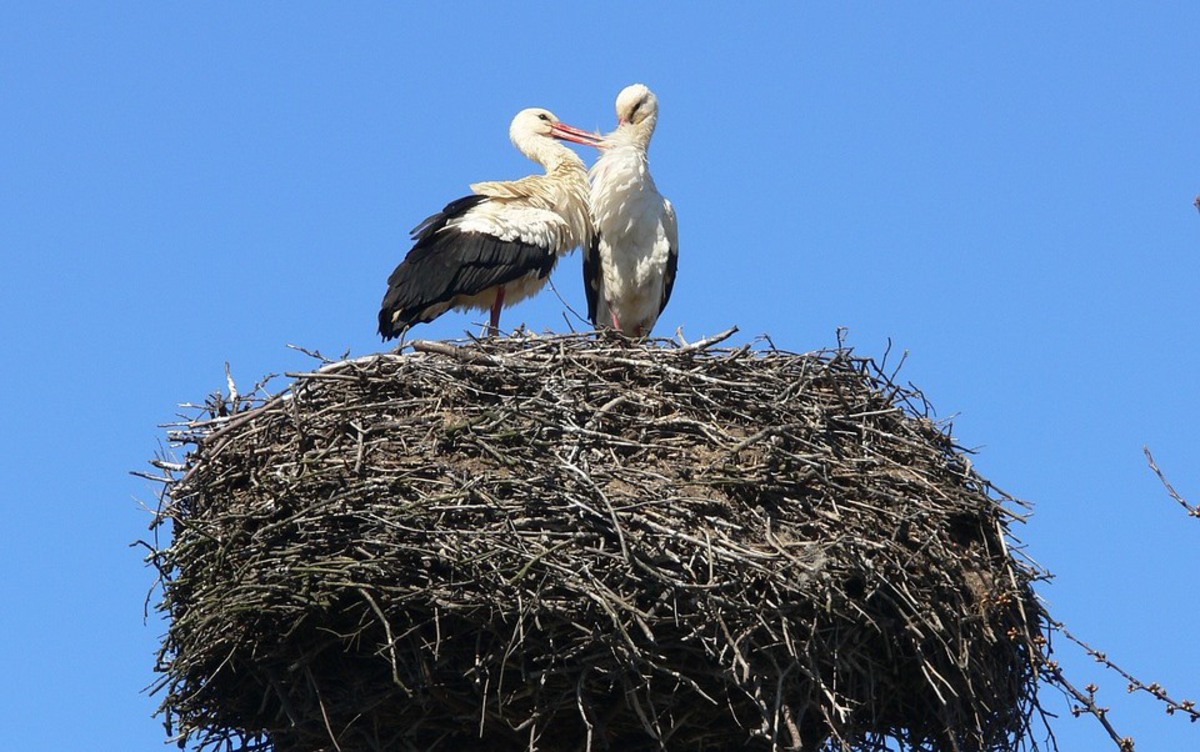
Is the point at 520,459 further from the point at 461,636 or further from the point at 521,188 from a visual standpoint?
the point at 521,188

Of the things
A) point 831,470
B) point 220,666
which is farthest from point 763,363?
Result: point 220,666

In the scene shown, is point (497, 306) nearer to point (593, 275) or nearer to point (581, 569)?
point (593, 275)

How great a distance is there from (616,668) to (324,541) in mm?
1160

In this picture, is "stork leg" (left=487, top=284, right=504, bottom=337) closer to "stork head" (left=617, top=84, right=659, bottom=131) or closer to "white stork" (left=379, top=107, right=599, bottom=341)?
"white stork" (left=379, top=107, right=599, bottom=341)

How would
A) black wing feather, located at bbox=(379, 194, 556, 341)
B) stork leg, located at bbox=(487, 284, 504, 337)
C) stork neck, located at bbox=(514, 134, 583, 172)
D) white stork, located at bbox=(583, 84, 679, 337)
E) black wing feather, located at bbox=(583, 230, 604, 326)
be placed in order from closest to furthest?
1. black wing feather, located at bbox=(379, 194, 556, 341)
2. stork leg, located at bbox=(487, 284, 504, 337)
3. white stork, located at bbox=(583, 84, 679, 337)
4. black wing feather, located at bbox=(583, 230, 604, 326)
5. stork neck, located at bbox=(514, 134, 583, 172)

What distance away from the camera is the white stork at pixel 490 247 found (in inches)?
417

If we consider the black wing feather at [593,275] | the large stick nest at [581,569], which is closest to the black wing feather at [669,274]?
the black wing feather at [593,275]

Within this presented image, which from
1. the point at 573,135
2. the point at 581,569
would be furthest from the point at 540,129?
the point at 581,569

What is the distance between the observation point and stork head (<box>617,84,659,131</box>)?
11.8 meters

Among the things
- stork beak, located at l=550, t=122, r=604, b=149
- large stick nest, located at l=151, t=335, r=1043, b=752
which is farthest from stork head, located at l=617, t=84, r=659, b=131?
large stick nest, located at l=151, t=335, r=1043, b=752

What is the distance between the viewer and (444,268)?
10.6 metres

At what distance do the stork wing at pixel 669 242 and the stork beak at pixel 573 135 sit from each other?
63 cm

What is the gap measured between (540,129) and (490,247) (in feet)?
4.92

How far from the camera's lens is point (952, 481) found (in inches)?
329
